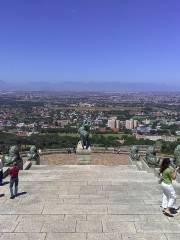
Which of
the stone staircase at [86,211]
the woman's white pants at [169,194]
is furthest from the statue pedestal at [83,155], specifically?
the woman's white pants at [169,194]

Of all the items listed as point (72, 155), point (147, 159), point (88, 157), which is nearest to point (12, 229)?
point (147, 159)

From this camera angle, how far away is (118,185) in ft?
44.1

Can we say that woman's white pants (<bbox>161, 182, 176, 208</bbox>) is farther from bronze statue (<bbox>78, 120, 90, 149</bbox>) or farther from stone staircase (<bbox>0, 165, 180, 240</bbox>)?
bronze statue (<bbox>78, 120, 90, 149</bbox>)

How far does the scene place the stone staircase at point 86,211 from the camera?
8742 millimetres

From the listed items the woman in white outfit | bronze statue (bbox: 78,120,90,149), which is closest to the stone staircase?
the woman in white outfit

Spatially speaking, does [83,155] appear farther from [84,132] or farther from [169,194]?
[169,194]

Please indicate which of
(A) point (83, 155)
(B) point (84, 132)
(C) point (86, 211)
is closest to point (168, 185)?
(C) point (86, 211)

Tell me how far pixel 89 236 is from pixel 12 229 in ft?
5.40

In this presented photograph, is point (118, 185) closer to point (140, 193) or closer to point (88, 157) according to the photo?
point (140, 193)

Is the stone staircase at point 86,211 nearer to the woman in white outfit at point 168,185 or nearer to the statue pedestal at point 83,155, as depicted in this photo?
the woman in white outfit at point 168,185

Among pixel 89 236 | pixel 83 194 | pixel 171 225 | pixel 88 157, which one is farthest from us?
pixel 88 157

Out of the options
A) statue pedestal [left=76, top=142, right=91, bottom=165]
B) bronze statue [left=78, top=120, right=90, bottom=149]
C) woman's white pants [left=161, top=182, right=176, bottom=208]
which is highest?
woman's white pants [left=161, top=182, right=176, bottom=208]

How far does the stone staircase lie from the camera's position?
8742 millimetres

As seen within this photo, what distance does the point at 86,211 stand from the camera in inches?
406
